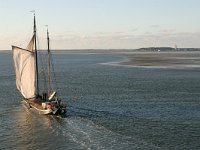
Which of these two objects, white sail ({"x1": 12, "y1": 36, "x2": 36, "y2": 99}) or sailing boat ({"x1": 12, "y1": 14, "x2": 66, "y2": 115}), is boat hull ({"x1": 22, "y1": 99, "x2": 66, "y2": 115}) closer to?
sailing boat ({"x1": 12, "y1": 14, "x2": 66, "y2": 115})

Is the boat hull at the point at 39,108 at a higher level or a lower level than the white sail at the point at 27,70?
lower

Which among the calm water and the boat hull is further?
the boat hull

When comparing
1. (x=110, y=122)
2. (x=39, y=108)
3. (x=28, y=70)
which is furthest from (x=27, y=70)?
(x=110, y=122)

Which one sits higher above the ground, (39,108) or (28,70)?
(28,70)

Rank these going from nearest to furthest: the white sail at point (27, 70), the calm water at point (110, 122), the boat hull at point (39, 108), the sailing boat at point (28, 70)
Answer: the calm water at point (110, 122)
the boat hull at point (39, 108)
the sailing boat at point (28, 70)
the white sail at point (27, 70)

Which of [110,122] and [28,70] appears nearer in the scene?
[110,122]

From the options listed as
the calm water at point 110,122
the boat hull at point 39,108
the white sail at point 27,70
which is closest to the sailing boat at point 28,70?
the white sail at point 27,70

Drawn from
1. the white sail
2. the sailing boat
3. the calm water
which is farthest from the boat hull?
the white sail

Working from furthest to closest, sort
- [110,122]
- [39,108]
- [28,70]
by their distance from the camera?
[28,70]
[39,108]
[110,122]

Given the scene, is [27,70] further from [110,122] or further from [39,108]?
[110,122]

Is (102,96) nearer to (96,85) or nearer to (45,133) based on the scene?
(96,85)

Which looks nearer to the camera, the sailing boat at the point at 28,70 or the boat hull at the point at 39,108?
the boat hull at the point at 39,108

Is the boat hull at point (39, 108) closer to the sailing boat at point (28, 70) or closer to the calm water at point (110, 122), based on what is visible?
the sailing boat at point (28, 70)

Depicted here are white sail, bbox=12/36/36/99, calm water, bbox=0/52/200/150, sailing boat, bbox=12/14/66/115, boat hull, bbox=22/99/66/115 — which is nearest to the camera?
calm water, bbox=0/52/200/150
